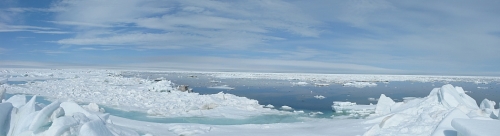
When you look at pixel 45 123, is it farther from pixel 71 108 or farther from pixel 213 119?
pixel 213 119

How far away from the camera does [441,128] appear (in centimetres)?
552

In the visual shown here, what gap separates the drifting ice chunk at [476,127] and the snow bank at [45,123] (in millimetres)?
4846

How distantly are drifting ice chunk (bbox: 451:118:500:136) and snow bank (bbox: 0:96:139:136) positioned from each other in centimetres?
485

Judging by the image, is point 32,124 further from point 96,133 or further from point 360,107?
point 360,107

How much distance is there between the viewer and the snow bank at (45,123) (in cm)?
536

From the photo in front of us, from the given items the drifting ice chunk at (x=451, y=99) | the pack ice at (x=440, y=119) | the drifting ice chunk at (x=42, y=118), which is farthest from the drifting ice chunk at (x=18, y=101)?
the drifting ice chunk at (x=451, y=99)

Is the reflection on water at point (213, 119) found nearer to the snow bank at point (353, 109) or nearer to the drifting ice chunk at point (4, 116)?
the snow bank at point (353, 109)

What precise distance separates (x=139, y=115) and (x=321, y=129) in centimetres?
627

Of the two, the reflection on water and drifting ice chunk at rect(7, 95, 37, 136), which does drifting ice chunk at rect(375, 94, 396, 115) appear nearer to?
the reflection on water

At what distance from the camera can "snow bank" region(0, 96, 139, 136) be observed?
5361mm

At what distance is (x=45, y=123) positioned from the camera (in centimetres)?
567

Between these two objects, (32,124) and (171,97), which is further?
(171,97)

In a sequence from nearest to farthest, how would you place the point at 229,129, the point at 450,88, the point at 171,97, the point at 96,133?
1. the point at 96,133
2. the point at 229,129
3. the point at 450,88
4. the point at 171,97

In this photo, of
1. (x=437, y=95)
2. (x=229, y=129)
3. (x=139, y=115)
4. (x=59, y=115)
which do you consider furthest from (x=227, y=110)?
(x=59, y=115)
